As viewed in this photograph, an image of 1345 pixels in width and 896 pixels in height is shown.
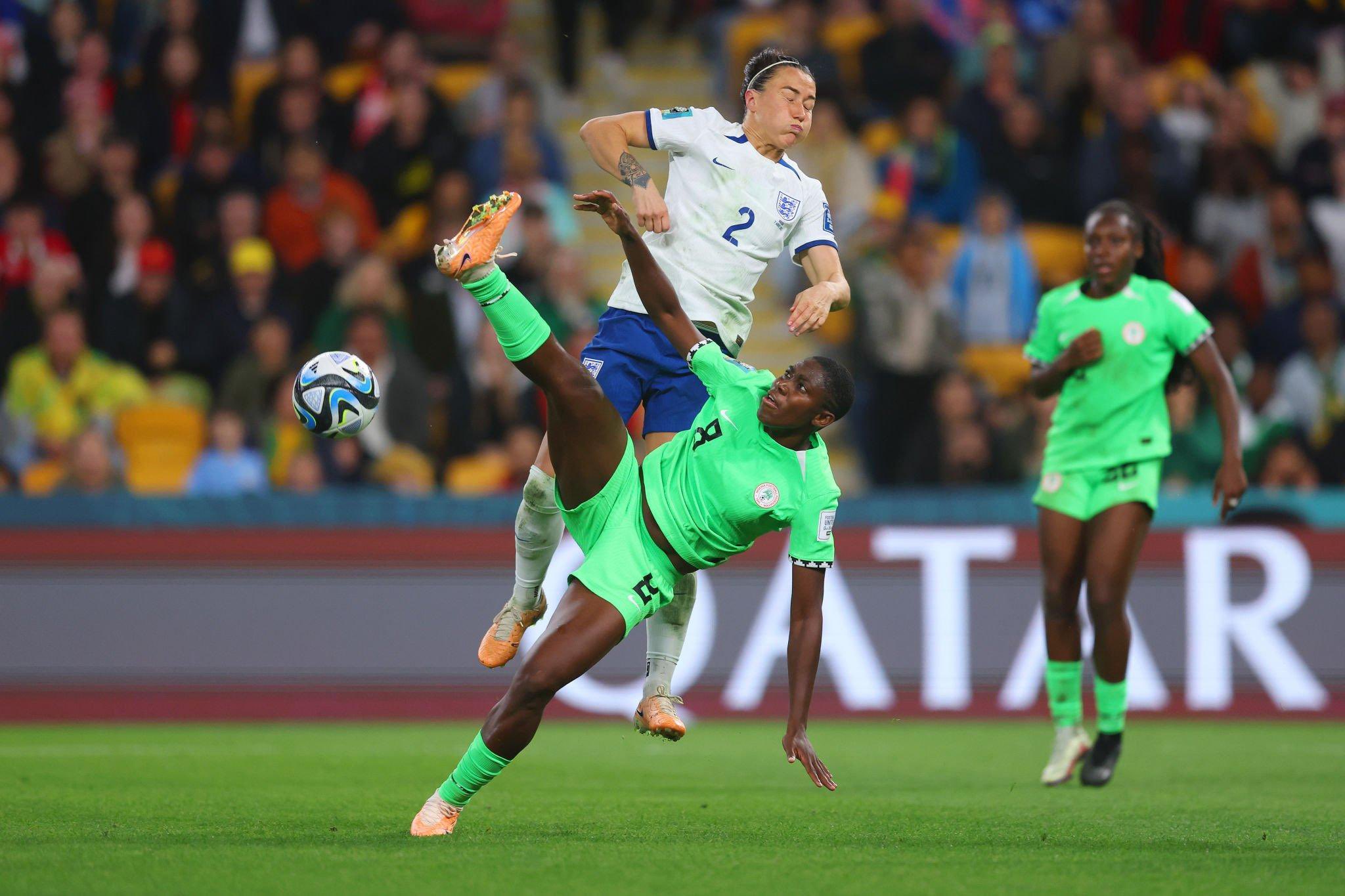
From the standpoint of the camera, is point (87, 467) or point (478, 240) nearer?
point (478, 240)

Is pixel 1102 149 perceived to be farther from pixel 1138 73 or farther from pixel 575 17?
pixel 575 17

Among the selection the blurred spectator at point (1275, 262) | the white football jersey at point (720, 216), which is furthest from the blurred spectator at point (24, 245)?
the blurred spectator at point (1275, 262)

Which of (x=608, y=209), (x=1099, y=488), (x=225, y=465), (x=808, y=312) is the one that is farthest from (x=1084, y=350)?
(x=225, y=465)

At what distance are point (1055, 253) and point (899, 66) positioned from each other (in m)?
2.35

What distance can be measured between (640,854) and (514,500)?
6362mm

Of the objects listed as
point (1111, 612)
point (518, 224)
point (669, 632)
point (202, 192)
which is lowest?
point (1111, 612)

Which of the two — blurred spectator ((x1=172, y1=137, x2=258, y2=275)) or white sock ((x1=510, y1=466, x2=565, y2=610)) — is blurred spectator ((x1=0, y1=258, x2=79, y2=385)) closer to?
blurred spectator ((x1=172, y1=137, x2=258, y2=275))

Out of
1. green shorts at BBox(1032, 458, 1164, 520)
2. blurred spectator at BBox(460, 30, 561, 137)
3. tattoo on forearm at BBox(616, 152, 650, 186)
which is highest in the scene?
blurred spectator at BBox(460, 30, 561, 137)

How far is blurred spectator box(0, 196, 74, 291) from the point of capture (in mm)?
14266

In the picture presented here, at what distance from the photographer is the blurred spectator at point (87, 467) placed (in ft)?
41.0

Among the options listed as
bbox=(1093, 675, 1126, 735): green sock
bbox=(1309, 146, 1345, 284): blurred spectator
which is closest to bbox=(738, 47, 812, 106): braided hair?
bbox=(1093, 675, 1126, 735): green sock

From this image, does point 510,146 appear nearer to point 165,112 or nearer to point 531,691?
point 165,112

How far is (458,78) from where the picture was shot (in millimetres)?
16453

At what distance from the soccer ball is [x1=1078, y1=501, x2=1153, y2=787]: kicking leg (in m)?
3.67
